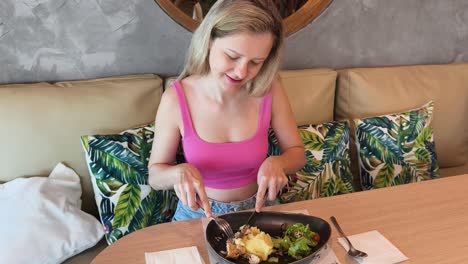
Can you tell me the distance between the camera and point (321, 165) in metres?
1.77

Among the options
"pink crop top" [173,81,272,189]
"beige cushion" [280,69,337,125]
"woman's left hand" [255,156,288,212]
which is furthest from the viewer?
"beige cushion" [280,69,337,125]

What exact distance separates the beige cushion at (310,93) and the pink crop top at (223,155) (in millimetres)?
478

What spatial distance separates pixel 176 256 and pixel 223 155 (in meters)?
0.41

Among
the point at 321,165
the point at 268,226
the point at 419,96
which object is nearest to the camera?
the point at 268,226

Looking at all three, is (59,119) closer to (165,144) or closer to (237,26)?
(165,144)

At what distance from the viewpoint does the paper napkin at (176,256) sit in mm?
1007

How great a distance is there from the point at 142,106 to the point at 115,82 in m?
0.14

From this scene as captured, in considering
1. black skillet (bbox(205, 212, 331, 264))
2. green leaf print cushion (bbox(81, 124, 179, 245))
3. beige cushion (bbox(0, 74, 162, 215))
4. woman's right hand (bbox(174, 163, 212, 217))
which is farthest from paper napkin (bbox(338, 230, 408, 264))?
beige cushion (bbox(0, 74, 162, 215))

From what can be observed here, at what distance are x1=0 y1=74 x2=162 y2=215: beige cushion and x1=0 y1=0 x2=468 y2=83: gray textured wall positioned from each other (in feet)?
0.44

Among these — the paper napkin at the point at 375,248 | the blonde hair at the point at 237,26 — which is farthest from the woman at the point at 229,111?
the paper napkin at the point at 375,248

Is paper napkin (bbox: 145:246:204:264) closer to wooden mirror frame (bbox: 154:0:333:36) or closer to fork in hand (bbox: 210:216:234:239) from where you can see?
fork in hand (bbox: 210:216:234:239)

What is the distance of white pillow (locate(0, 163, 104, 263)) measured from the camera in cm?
133

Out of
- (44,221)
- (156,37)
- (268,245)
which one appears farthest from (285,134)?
(44,221)

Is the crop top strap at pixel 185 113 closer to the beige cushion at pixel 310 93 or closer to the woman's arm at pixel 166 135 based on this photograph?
the woman's arm at pixel 166 135
